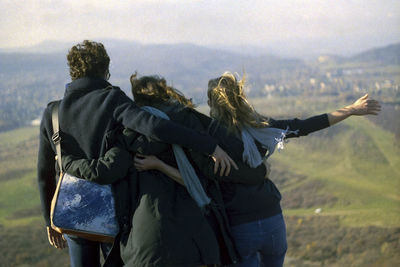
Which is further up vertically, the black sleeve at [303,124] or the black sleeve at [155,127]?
the black sleeve at [155,127]

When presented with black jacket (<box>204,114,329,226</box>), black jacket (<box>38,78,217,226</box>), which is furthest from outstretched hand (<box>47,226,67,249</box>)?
black jacket (<box>204,114,329,226</box>)

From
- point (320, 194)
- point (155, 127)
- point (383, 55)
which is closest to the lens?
point (155, 127)

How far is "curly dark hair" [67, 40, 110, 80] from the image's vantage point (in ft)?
6.87

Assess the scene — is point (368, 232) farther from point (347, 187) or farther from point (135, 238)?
point (347, 187)

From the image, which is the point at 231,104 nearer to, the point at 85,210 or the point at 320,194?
the point at 85,210

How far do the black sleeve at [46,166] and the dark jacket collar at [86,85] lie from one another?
0.18 meters

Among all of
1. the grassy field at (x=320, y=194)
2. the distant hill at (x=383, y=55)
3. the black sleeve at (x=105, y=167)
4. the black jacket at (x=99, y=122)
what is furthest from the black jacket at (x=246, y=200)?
the distant hill at (x=383, y=55)

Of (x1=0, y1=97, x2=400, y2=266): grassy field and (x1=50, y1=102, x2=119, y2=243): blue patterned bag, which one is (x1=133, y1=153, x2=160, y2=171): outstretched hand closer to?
(x1=50, y1=102, x2=119, y2=243): blue patterned bag

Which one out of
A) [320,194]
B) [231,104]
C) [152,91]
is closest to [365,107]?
[231,104]

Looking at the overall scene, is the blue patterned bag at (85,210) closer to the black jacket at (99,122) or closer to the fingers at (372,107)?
the black jacket at (99,122)

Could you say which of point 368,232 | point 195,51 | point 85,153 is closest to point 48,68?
point 195,51

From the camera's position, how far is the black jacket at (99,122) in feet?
6.31

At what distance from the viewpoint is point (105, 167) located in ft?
6.32

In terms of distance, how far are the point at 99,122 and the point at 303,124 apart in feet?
4.27
